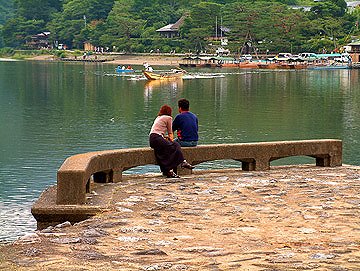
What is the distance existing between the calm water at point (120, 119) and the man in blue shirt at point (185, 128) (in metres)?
2.89

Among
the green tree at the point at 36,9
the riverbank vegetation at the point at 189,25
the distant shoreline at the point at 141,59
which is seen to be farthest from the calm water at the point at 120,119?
the green tree at the point at 36,9

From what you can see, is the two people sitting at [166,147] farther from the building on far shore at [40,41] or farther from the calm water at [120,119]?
the building on far shore at [40,41]

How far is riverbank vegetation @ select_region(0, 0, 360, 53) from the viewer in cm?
11912

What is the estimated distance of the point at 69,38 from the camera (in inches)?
6078

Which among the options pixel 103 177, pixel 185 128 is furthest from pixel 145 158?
pixel 185 128

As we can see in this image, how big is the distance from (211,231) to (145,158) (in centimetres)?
401

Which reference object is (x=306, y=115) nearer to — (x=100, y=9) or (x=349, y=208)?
(x=349, y=208)

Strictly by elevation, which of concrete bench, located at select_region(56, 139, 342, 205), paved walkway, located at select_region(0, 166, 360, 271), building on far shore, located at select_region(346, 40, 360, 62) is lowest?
paved walkway, located at select_region(0, 166, 360, 271)

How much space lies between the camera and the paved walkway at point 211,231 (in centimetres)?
753

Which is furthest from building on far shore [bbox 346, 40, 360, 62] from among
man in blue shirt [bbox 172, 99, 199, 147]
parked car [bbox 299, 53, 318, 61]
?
man in blue shirt [bbox 172, 99, 199, 147]

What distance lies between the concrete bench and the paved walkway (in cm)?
33

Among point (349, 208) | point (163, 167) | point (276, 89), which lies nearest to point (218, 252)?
point (349, 208)

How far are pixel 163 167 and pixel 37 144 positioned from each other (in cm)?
1551

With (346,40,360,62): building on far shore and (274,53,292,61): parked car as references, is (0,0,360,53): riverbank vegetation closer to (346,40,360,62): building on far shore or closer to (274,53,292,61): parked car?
(274,53,292,61): parked car
